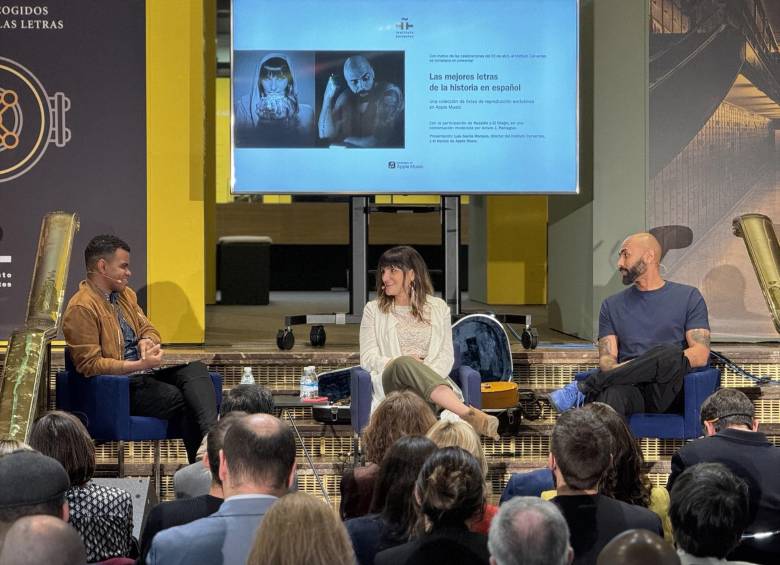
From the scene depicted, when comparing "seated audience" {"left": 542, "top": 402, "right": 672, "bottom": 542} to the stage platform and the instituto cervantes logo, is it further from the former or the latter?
the instituto cervantes logo

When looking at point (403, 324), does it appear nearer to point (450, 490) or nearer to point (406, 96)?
point (406, 96)

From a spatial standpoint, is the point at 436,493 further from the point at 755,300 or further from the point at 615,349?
the point at 755,300

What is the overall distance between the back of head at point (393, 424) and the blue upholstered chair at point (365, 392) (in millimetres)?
1798

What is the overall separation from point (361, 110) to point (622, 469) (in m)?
4.09

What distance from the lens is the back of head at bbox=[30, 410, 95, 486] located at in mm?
3420

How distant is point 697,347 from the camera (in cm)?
575

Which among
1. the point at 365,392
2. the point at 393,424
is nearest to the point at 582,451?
the point at 393,424

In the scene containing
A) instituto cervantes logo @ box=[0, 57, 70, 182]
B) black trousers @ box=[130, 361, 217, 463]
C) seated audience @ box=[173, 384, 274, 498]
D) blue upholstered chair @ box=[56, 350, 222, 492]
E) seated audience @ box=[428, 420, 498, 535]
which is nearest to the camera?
seated audience @ box=[428, 420, 498, 535]

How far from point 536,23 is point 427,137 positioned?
94 centimetres

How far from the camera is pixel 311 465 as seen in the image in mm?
5910

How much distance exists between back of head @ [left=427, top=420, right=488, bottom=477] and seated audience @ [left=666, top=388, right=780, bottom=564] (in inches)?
29.6

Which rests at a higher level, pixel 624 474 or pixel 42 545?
pixel 42 545

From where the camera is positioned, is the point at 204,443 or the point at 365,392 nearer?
the point at 204,443

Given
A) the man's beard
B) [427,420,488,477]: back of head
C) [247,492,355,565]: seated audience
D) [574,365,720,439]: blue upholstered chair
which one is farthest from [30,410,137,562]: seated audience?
the man's beard
